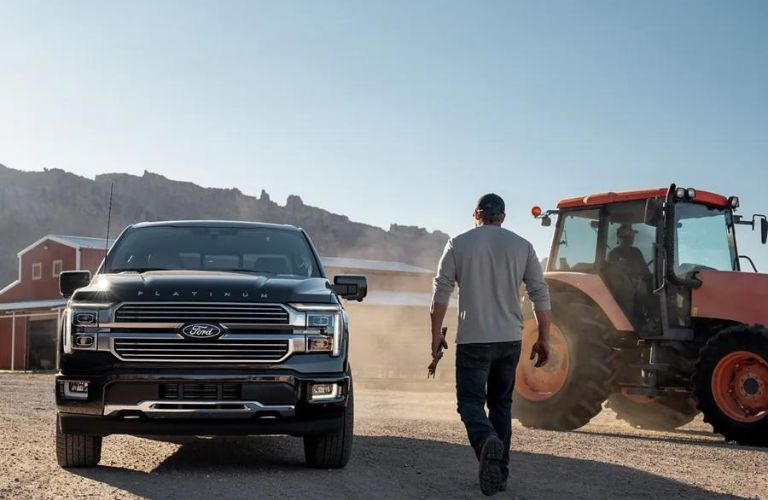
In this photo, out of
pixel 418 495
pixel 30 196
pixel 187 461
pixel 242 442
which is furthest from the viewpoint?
pixel 30 196

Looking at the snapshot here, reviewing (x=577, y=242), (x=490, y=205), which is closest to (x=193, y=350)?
(x=490, y=205)

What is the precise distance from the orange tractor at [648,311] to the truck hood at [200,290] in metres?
4.98

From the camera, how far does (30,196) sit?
117m

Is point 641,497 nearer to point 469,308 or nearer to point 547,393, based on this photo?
point 469,308

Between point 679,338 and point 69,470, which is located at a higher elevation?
point 679,338

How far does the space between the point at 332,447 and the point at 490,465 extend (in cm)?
143

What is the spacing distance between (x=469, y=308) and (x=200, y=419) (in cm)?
205

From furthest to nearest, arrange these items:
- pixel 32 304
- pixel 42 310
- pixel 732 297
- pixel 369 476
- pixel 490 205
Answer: pixel 32 304, pixel 42 310, pixel 732 297, pixel 369 476, pixel 490 205

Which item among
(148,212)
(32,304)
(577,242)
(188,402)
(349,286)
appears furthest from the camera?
(148,212)

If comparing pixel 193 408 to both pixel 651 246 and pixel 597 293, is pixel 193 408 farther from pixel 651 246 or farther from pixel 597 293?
pixel 651 246

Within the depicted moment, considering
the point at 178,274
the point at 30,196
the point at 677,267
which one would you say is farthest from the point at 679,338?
the point at 30,196

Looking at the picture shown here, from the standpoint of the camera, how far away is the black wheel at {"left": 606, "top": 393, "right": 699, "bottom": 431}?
12.6 metres

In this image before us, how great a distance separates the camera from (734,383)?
33.2 ft

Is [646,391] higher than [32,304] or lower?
higher
